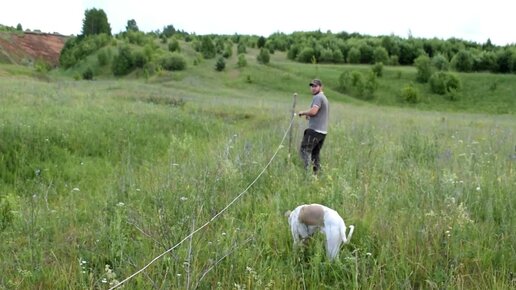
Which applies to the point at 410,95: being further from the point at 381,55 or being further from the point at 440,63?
the point at 381,55

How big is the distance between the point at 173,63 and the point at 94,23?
172 feet

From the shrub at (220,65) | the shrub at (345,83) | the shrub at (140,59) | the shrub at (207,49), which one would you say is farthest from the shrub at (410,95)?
the shrub at (140,59)

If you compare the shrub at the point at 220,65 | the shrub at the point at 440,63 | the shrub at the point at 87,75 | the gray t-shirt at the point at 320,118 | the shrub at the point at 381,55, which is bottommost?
the shrub at the point at 87,75

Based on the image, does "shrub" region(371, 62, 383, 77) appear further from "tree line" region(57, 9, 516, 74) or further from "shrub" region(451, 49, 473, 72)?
"shrub" region(451, 49, 473, 72)

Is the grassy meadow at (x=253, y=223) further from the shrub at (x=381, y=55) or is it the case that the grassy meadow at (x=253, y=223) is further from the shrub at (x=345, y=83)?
the shrub at (x=381, y=55)

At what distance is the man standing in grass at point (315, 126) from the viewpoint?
7965 mm

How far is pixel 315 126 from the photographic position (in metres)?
8.13

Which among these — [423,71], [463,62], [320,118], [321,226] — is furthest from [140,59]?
[321,226]

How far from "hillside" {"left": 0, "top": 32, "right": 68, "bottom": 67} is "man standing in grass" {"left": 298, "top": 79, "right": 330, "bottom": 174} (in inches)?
3119

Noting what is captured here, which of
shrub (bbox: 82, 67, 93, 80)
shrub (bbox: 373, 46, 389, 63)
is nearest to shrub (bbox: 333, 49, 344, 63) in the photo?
shrub (bbox: 373, 46, 389, 63)

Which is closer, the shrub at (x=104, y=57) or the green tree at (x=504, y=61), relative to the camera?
the green tree at (x=504, y=61)

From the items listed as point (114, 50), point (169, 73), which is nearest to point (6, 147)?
point (169, 73)

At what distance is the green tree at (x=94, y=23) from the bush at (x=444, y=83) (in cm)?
7549

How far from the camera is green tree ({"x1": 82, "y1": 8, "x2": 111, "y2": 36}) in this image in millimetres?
101312
